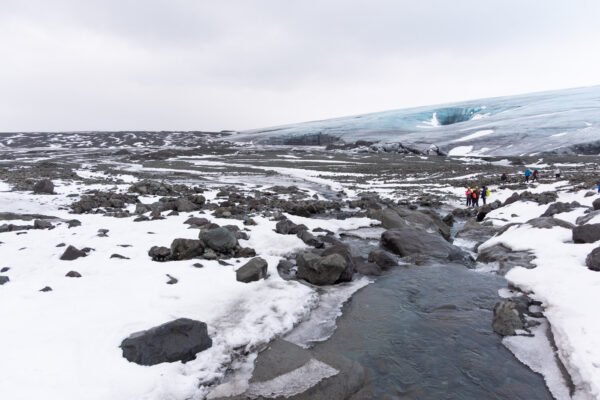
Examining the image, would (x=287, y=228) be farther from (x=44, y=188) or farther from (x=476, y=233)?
(x=44, y=188)

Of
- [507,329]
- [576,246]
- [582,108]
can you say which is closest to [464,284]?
[507,329]

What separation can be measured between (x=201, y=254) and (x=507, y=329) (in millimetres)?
7462

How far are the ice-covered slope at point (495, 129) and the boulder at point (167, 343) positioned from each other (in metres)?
60.5

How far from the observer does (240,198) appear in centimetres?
2014

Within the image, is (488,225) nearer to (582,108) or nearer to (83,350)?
(83,350)

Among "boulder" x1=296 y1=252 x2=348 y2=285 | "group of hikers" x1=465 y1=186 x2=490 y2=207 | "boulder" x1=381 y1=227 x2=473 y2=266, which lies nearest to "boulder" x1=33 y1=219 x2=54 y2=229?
"boulder" x1=296 y1=252 x2=348 y2=285

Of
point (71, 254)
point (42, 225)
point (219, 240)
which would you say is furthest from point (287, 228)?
point (42, 225)

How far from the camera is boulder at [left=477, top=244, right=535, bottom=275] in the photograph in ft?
31.7

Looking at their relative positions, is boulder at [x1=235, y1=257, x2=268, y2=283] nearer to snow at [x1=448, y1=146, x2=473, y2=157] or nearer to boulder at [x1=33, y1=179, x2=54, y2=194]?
boulder at [x1=33, y1=179, x2=54, y2=194]

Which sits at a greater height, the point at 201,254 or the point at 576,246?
the point at 201,254

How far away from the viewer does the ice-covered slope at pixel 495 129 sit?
185ft

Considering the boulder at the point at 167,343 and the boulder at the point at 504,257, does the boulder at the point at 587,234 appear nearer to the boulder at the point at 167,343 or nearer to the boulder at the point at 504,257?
the boulder at the point at 504,257

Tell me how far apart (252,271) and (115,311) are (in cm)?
312

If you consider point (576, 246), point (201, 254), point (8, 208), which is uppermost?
point (8, 208)
